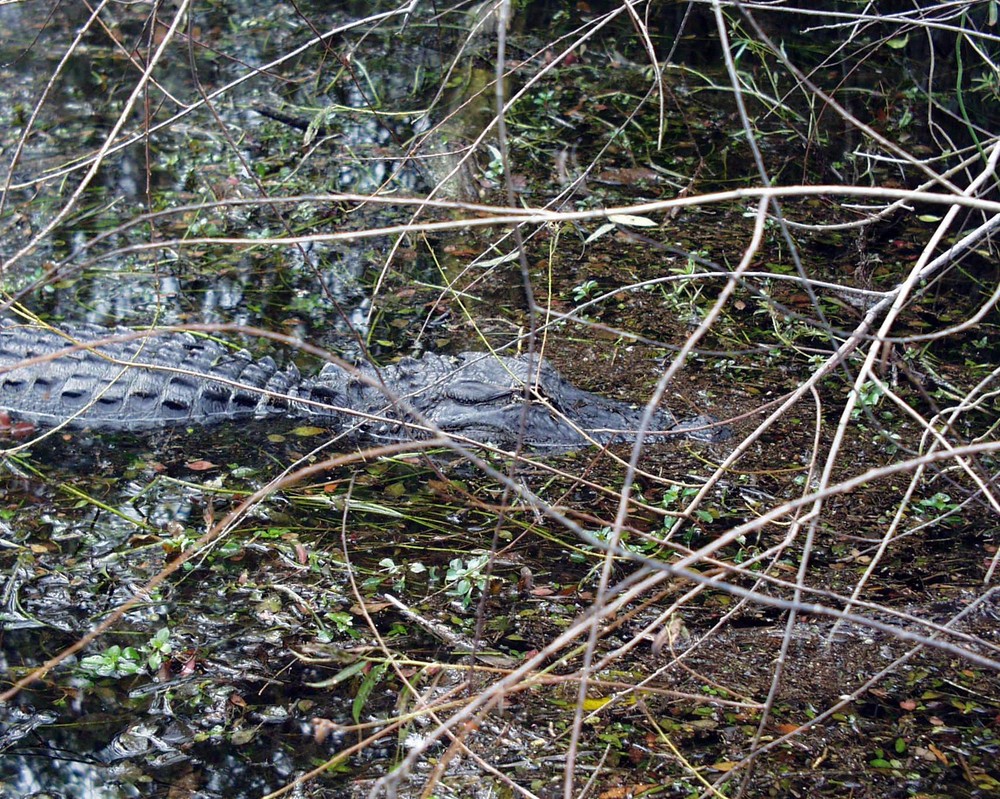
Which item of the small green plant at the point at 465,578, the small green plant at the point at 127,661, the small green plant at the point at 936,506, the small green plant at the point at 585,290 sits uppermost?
the small green plant at the point at 127,661

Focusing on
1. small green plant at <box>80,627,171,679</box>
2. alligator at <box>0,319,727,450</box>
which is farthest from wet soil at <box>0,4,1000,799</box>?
alligator at <box>0,319,727,450</box>

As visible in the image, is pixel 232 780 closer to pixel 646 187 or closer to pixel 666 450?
pixel 666 450

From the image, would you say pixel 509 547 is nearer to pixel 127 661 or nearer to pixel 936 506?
pixel 127 661

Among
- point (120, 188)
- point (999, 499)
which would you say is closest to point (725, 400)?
point (999, 499)

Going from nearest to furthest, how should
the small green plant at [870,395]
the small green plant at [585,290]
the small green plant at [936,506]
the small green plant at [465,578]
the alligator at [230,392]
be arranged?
the small green plant at [465,578]
the small green plant at [936,506]
the small green plant at [870,395]
the alligator at [230,392]
the small green plant at [585,290]

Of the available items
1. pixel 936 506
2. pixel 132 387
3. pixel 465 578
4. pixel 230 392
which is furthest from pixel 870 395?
pixel 132 387

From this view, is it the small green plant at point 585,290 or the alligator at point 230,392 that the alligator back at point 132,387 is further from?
the small green plant at point 585,290

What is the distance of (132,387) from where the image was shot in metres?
4.11

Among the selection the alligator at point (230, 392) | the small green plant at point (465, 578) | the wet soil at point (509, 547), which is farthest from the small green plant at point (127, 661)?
the alligator at point (230, 392)

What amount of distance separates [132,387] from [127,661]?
1663mm

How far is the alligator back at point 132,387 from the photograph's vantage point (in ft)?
13.3

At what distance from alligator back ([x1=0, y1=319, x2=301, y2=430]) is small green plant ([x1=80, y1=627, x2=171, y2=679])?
1455 mm

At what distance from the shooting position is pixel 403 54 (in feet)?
22.6

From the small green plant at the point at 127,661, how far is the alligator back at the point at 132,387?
1455 millimetres
